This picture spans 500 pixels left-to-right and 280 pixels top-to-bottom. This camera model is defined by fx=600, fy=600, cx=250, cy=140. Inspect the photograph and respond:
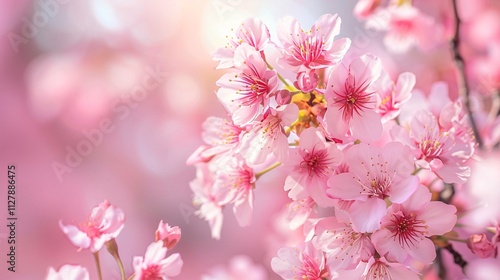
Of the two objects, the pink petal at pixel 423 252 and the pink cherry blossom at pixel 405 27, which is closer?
the pink petal at pixel 423 252

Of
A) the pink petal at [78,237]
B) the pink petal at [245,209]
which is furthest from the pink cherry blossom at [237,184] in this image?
the pink petal at [78,237]

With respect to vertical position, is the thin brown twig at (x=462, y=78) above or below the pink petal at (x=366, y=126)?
below

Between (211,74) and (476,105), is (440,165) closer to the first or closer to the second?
(476,105)

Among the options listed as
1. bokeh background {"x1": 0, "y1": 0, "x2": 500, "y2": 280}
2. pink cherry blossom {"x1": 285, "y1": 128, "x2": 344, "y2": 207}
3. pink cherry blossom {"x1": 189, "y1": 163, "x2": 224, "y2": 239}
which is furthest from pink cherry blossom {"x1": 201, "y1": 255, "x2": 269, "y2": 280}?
pink cherry blossom {"x1": 285, "y1": 128, "x2": 344, "y2": 207}

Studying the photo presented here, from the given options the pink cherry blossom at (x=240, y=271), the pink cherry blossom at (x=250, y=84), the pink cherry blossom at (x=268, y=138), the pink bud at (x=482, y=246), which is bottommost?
the pink cherry blossom at (x=240, y=271)

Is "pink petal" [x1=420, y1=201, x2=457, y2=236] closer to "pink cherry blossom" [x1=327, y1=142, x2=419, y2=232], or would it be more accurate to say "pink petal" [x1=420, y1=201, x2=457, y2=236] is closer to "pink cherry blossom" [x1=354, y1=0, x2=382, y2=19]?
"pink cherry blossom" [x1=327, y1=142, x2=419, y2=232]

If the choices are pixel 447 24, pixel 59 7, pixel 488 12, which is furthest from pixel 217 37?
pixel 488 12

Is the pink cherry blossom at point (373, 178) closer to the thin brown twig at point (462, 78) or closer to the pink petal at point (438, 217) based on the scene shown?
the pink petal at point (438, 217)

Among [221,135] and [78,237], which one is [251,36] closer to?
[221,135]
